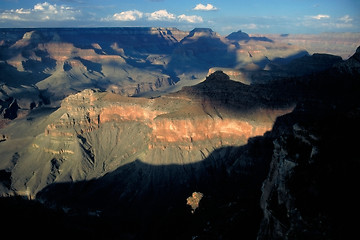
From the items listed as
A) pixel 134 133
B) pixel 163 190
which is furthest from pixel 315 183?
pixel 134 133

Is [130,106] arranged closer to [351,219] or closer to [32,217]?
[32,217]

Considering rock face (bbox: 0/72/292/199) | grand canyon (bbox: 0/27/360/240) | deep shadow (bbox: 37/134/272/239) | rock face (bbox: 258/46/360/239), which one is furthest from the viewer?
rock face (bbox: 0/72/292/199)

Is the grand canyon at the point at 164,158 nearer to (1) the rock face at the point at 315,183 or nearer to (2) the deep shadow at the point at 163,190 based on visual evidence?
(2) the deep shadow at the point at 163,190

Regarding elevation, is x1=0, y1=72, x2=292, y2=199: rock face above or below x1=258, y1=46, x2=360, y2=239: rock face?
below

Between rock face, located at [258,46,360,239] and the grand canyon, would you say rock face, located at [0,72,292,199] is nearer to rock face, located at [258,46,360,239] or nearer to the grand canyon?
the grand canyon

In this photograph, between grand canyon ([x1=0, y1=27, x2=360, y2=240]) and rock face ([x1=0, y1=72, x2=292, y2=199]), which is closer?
grand canyon ([x1=0, y1=27, x2=360, y2=240])

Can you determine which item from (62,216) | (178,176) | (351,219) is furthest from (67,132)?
(351,219)

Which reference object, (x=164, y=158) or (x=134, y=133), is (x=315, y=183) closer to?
(x=164, y=158)

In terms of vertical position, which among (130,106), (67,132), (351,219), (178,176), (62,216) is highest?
(351,219)

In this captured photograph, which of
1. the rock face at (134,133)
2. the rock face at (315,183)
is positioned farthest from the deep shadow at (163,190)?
the rock face at (315,183)

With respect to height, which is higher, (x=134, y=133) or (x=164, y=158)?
(x=134, y=133)

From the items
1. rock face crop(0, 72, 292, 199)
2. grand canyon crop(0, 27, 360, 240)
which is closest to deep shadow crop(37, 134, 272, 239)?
grand canyon crop(0, 27, 360, 240)
